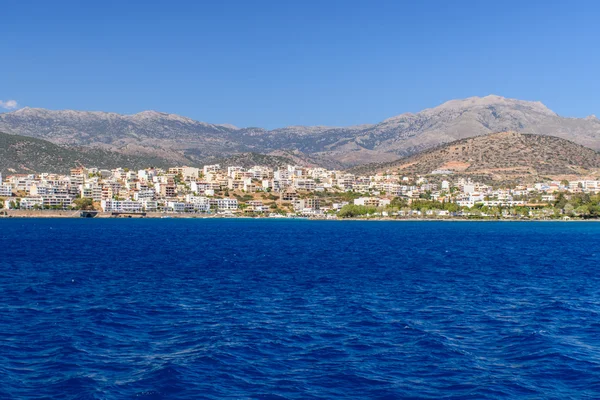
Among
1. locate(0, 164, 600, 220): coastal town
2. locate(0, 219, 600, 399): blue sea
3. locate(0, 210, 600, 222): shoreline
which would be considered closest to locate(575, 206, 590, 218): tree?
locate(0, 164, 600, 220): coastal town

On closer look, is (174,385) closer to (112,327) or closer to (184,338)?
(184,338)

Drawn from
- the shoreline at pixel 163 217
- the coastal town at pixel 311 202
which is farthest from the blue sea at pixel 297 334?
the coastal town at pixel 311 202

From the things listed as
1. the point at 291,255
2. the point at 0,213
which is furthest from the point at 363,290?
the point at 0,213

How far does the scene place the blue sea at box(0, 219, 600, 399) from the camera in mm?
16297

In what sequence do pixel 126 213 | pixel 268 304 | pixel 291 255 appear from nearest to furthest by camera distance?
pixel 268 304 < pixel 291 255 < pixel 126 213

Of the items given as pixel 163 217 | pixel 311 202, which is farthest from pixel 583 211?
pixel 163 217

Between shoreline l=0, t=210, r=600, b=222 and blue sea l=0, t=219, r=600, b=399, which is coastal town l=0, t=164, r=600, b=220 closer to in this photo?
shoreline l=0, t=210, r=600, b=222

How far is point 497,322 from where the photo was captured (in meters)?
23.3

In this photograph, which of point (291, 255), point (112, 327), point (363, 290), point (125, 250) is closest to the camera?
point (112, 327)

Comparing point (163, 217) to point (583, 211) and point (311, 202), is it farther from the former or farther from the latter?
point (583, 211)

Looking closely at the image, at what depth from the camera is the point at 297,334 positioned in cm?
2116

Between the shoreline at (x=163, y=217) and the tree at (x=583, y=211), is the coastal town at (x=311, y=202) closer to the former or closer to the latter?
the tree at (x=583, y=211)

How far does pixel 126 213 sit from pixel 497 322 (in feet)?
526

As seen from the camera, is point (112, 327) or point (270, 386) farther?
point (112, 327)
